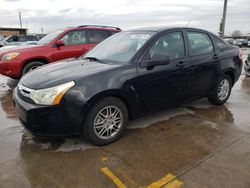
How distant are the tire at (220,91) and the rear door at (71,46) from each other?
4102mm

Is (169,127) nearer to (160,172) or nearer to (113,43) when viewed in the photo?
(160,172)

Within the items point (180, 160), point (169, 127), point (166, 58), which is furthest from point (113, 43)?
point (180, 160)

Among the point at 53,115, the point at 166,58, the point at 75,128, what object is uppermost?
the point at 166,58

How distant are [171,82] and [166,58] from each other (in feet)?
1.66

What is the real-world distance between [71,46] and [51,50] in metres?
0.64

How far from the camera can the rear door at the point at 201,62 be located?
4.07m

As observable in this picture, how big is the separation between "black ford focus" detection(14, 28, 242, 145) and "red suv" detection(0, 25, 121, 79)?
2.77m

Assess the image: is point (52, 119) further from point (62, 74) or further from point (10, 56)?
point (10, 56)

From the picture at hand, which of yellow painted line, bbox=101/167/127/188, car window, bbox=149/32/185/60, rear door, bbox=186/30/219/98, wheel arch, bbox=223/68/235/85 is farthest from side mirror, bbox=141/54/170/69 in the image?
wheel arch, bbox=223/68/235/85

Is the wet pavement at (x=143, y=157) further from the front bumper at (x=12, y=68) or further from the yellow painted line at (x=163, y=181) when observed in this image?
the front bumper at (x=12, y=68)

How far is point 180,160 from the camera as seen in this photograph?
Result: 2.86 metres

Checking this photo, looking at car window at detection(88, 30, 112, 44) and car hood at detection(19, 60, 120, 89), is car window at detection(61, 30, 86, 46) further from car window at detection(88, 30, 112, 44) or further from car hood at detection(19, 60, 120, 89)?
car hood at detection(19, 60, 120, 89)

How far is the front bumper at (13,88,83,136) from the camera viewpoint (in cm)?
279

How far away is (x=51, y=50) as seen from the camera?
6.53 metres
